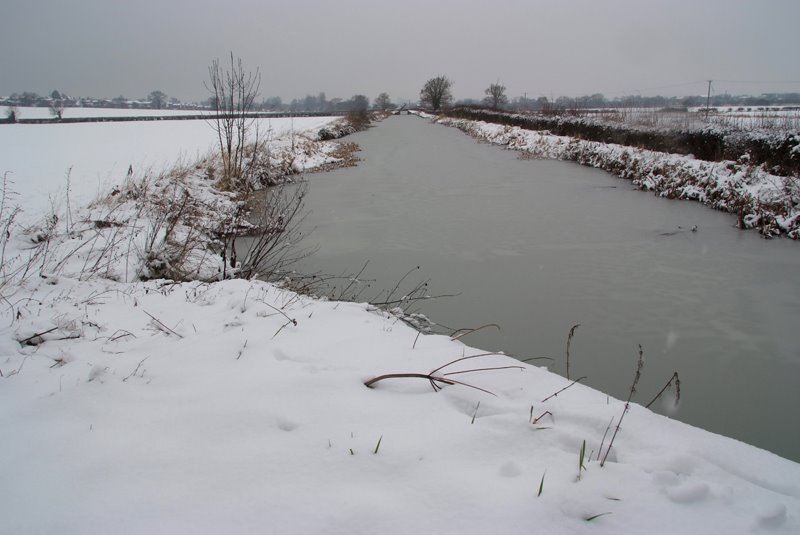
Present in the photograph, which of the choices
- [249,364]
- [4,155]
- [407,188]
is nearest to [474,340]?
[249,364]

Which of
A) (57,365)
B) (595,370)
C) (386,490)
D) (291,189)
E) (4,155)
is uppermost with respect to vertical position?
(4,155)

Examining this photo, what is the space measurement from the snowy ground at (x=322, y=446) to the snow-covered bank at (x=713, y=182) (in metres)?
7.37

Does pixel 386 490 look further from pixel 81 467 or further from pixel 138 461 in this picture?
pixel 81 467

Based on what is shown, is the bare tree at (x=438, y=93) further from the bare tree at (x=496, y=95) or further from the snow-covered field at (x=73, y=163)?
the snow-covered field at (x=73, y=163)

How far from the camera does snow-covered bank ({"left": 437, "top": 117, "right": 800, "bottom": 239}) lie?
781cm

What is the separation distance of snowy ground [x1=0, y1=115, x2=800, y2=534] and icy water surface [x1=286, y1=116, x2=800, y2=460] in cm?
122

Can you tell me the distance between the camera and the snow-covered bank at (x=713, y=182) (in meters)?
7.81

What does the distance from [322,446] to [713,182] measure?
10.9 metres

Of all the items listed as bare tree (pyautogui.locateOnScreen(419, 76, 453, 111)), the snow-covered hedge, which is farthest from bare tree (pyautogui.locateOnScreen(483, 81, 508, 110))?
the snow-covered hedge

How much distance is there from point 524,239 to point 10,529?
262 inches

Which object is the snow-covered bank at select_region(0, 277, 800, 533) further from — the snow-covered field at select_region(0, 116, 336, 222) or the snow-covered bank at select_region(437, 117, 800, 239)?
the snow-covered bank at select_region(437, 117, 800, 239)

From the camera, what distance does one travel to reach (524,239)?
23.5 ft

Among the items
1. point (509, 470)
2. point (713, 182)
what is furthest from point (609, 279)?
point (713, 182)

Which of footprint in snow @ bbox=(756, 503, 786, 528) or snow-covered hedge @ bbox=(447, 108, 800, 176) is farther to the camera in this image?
snow-covered hedge @ bbox=(447, 108, 800, 176)
